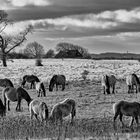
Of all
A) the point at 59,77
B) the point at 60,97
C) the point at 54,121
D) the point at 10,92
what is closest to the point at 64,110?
the point at 54,121

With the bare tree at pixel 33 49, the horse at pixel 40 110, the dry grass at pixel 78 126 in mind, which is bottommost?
the dry grass at pixel 78 126

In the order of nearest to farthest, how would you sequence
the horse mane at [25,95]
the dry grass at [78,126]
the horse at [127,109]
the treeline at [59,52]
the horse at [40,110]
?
the dry grass at [78,126] → the horse at [127,109] → the horse at [40,110] → the horse mane at [25,95] → the treeline at [59,52]

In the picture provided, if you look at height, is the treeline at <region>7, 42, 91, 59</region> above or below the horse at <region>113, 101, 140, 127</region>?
above

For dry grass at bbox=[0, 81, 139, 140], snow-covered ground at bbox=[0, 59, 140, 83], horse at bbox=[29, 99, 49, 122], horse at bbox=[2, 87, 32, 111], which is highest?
snow-covered ground at bbox=[0, 59, 140, 83]

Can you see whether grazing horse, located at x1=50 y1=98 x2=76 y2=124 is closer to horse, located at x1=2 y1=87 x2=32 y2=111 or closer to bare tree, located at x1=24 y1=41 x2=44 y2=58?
horse, located at x1=2 y1=87 x2=32 y2=111

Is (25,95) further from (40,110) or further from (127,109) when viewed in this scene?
(127,109)

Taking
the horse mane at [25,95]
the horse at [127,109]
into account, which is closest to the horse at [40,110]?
the horse at [127,109]

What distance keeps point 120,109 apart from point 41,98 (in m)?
10.6

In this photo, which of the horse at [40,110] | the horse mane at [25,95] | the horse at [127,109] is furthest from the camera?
the horse mane at [25,95]

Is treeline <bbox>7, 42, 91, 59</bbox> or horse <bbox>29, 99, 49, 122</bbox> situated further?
treeline <bbox>7, 42, 91, 59</bbox>

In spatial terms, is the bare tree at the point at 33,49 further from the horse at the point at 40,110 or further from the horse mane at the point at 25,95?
the horse at the point at 40,110

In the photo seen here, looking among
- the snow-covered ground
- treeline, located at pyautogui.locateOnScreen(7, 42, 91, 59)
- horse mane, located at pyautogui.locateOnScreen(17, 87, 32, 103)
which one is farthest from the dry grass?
treeline, located at pyautogui.locateOnScreen(7, 42, 91, 59)

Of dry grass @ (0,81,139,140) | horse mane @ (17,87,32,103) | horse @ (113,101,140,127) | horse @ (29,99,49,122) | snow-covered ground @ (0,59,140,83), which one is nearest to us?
dry grass @ (0,81,139,140)

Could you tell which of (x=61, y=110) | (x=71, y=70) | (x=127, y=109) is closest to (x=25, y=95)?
(x=61, y=110)
